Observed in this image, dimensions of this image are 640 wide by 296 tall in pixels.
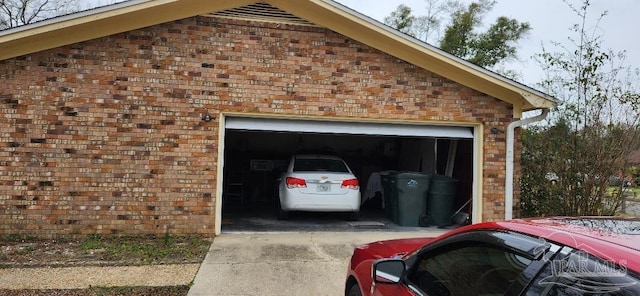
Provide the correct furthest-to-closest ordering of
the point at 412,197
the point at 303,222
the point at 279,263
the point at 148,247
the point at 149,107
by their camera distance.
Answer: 1. the point at 303,222
2. the point at 412,197
3. the point at 149,107
4. the point at 148,247
5. the point at 279,263

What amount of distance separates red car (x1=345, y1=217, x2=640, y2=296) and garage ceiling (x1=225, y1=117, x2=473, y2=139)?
5207 mm

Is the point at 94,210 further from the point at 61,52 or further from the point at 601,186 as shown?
the point at 601,186

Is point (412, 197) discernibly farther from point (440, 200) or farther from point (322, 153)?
point (322, 153)

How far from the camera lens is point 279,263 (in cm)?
607

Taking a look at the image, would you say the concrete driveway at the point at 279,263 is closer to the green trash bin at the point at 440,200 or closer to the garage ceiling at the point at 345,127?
the green trash bin at the point at 440,200

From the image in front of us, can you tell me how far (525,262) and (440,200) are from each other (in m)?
7.23

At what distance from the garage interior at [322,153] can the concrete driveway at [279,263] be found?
885 mm

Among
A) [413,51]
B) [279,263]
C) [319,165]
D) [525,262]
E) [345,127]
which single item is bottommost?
[279,263]

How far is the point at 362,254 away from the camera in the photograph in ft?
12.0

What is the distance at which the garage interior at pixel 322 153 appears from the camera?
869 centimetres

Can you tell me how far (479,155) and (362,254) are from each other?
554 cm

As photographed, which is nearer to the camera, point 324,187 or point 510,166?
point 510,166

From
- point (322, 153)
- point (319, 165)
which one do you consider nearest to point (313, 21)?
point (319, 165)

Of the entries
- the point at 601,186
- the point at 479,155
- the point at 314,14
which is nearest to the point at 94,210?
the point at 314,14
